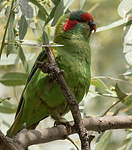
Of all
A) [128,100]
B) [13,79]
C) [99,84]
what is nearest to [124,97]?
[128,100]

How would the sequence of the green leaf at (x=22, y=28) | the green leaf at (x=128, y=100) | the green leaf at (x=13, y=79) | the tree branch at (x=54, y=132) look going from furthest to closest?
the green leaf at (x=13, y=79) → the green leaf at (x=128, y=100) → the green leaf at (x=22, y=28) → the tree branch at (x=54, y=132)

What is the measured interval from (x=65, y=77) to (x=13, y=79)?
51 centimetres

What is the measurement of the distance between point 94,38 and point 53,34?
1413 mm

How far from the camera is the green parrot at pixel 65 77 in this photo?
2598mm

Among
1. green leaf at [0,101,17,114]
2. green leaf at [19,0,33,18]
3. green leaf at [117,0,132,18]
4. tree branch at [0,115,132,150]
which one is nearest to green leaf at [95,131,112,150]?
tree branch at [0,115,132,150]

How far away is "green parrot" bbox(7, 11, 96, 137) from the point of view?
260 cm

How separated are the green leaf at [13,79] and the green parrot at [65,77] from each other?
0.55 feet

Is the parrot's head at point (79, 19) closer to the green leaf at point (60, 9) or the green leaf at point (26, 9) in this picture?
the green leaf at point (60, 9)

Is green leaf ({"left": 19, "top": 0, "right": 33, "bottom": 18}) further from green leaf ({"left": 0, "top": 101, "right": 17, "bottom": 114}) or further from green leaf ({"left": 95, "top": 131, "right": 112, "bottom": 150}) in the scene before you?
green leaf ({"left": 95, "top": 131, "right": 112, "bottom": 150})

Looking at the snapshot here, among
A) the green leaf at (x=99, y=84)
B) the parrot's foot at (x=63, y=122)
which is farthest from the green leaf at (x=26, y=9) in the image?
the green leaf at (x=99, y=84)

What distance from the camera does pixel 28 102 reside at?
106 inches

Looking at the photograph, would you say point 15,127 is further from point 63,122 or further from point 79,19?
point 79,19

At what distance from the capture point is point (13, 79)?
2.90m

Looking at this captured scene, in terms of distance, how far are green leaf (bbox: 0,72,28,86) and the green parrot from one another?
17 cm
